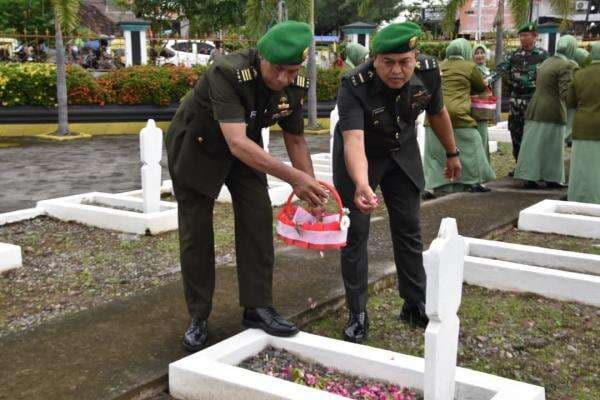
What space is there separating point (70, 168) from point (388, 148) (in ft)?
25.3

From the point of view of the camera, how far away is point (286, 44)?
10.2 ft

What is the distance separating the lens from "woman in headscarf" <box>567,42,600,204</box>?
6402 millimetres

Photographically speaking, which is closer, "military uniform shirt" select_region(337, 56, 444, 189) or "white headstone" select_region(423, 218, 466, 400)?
"white headstone" select_region(423, 218, 466, 400)

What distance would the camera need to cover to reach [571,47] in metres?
7.68

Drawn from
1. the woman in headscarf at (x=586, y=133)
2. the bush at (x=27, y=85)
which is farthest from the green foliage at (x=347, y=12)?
the woman in headscarf at (x=586, y=133)

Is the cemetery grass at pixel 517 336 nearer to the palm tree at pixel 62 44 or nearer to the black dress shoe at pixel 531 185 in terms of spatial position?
the black dress shoe at pixel 531 185

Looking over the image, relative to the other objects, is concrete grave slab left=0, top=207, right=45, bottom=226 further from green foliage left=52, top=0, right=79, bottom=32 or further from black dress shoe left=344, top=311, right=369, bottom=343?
green foliage left=52, top=0, right=79, bottom=32

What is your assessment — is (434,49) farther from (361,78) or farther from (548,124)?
(361,78)

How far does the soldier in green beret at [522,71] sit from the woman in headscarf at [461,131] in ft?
2.90

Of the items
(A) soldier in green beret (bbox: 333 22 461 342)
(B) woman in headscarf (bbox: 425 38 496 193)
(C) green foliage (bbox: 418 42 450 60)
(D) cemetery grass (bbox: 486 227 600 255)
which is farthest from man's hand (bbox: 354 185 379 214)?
(C) green foliage (bbox: 418 42 450 60)

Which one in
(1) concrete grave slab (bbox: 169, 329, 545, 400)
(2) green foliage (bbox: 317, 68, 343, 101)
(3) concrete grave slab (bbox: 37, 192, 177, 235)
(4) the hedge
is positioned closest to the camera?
(1) concrete grave slab (bbox: 169, 329, 545, 400)

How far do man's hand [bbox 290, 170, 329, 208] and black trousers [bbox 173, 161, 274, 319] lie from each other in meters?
0.36

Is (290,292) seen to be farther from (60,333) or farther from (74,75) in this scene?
(74,75)

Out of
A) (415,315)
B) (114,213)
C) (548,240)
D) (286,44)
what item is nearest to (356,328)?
(415,315)
